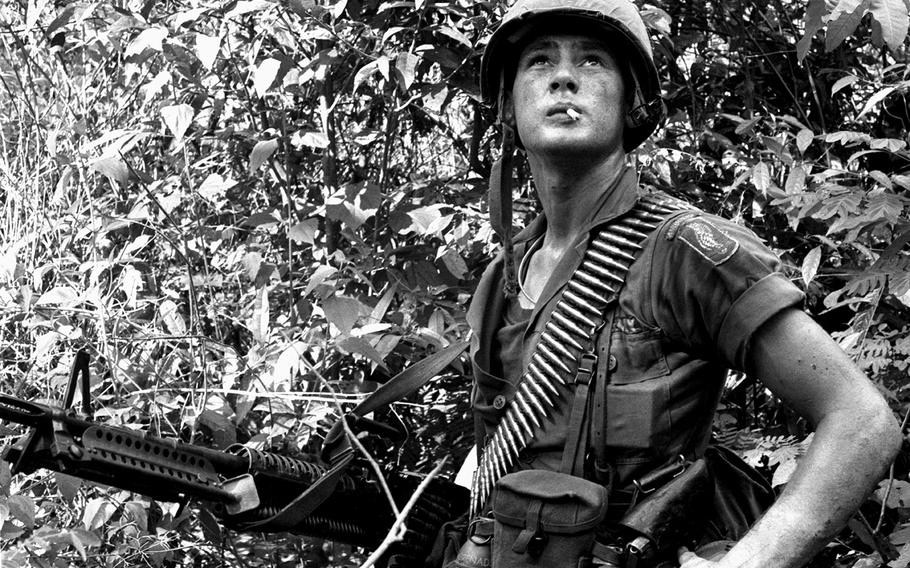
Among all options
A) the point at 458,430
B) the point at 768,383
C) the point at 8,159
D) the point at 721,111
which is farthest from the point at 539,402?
the point at 8,159

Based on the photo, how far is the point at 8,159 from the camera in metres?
5.44

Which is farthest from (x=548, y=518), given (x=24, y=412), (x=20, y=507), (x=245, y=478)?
(x=20, y=507)

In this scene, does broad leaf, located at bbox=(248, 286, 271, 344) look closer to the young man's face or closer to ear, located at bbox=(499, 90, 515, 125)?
ear, located at bbox=(499, 90, 515, 125)

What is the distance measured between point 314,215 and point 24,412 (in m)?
2.35

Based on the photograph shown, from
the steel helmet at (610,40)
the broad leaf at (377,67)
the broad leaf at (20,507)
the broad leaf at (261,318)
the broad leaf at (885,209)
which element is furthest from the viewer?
the broad leaf at (261,318)

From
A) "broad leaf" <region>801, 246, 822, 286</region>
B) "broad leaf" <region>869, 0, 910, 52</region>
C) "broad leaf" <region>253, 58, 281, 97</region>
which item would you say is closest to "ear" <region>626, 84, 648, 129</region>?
"broad leaf" <region>869, 0, 910, 52</region>

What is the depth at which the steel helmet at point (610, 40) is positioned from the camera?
2607 mm

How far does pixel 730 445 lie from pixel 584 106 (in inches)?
81.1

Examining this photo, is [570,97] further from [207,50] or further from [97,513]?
[97,513]

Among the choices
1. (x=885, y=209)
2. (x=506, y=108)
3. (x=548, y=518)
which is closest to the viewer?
(x=548, y=518)

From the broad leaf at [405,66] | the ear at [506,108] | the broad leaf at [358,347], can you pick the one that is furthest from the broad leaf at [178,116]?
the ear at [506,108]

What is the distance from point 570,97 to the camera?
8.63 ft

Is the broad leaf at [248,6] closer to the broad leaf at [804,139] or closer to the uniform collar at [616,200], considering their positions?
the uniform collar at [616,200]

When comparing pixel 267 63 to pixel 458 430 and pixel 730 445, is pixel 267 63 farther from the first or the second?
→ pixel 730 445
